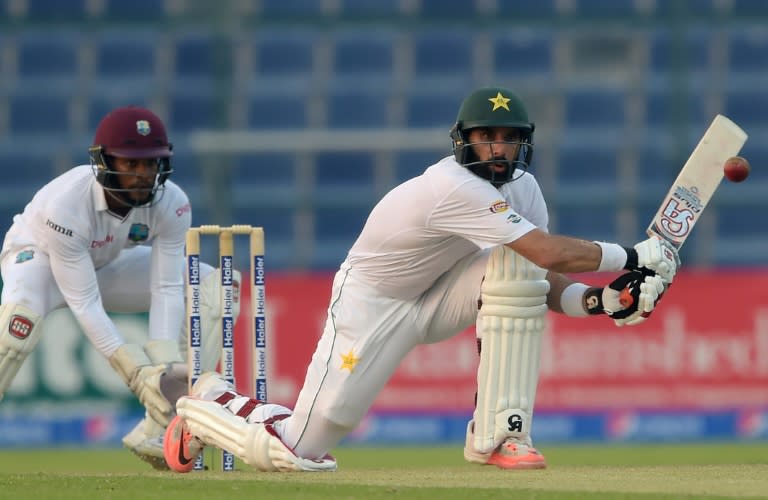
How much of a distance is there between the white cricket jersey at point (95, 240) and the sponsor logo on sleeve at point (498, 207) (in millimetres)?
1593

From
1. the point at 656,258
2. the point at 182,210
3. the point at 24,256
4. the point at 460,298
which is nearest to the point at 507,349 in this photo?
the point at 460,298

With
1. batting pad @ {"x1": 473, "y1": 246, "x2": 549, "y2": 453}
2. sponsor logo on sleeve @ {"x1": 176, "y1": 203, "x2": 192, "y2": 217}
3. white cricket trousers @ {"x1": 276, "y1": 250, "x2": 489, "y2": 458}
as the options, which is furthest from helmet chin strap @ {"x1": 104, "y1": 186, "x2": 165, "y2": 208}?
batting pad @ {"x1": 473, "y1": 246, "x2": 549, "y2": 453}

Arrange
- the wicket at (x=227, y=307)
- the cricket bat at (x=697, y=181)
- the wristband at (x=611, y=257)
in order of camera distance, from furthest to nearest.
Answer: the wicket at (x=227, y=307), the cricket bat at (x=697, y=181), the wristband at (x=611, y=257)

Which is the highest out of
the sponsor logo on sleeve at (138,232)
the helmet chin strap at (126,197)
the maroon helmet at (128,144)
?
the maroon helmet at (128,144)

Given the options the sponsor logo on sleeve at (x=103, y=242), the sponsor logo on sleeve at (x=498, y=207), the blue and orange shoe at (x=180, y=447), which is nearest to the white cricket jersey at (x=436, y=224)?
the sponsor logo on sleeve at (x=498, y=207)

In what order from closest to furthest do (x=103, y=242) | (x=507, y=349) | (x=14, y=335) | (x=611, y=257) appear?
(x=611, y=257)
(x=507, y=349)
(x=14, y=335)
(x=103, y=242)

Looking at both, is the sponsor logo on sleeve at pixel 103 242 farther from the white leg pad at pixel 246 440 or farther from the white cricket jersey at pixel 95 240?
the white leg pad at pixel 246 440

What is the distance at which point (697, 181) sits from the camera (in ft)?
16.4

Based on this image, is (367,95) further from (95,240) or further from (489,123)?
(489,123)

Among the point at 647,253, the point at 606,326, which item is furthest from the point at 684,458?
the point at 647,253

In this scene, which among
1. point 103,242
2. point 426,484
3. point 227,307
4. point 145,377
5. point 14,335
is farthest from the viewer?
point 103,242

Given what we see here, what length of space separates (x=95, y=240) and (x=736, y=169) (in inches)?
94.8

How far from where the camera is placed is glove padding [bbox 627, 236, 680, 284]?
467 centimetres

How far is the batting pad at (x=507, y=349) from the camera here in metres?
4.75
